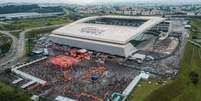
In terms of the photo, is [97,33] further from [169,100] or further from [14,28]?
[14,28]

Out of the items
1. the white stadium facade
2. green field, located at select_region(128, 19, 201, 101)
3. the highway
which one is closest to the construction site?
the white stadium facade

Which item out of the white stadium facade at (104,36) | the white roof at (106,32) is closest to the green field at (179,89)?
the white stadium facade at (104,36)

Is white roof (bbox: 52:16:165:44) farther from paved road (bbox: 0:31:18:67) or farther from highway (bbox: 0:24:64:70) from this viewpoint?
paved road (bbox: 0:31:18:67)

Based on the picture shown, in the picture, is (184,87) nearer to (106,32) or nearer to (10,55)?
(106,32)

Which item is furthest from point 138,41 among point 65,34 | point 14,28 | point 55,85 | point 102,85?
point 14,28

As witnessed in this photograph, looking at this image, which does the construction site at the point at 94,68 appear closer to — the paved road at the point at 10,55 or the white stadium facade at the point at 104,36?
the white stadium facade at the point at 104,36

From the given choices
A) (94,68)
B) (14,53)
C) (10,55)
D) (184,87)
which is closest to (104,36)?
(94,68)
